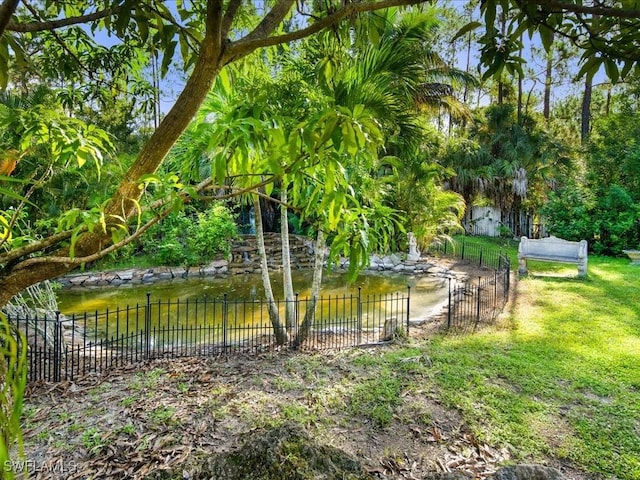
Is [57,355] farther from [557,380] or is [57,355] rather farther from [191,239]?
[191,239]

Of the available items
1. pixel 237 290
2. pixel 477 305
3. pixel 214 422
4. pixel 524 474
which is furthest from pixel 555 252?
pixel 524 474

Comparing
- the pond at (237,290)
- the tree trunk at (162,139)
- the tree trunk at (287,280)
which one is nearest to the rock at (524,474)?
the tree trunk at (162,139)

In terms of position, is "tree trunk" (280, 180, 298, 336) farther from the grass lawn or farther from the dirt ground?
the dirt ground

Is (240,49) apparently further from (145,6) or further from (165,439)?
(165,439)

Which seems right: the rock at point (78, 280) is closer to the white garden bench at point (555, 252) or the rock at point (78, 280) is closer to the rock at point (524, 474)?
the white garden bench at point (555, 252)

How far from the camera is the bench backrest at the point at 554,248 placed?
9.75 metres

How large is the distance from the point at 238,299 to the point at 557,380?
22.9ft

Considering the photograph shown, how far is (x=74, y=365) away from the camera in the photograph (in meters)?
5.26

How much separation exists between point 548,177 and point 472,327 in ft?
46.1

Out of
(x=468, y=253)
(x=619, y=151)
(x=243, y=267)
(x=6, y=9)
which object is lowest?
(x=243, y=267)

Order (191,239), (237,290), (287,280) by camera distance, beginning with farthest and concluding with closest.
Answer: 1. (191,239)
2. (237,290)
3. (287,280)

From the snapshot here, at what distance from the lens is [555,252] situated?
10.1 meters

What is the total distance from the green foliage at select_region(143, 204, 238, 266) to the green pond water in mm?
1266

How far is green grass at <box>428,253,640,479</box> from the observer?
341 cm
